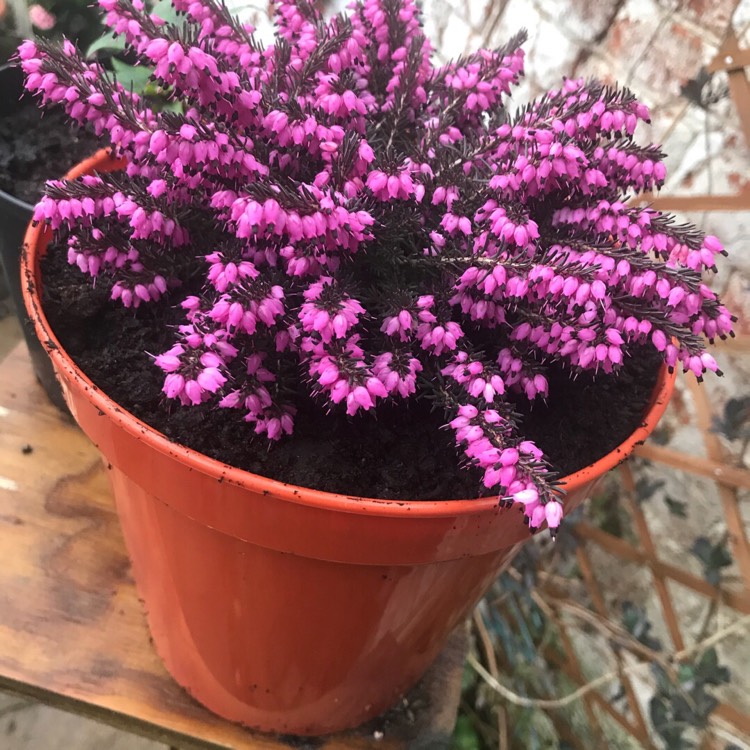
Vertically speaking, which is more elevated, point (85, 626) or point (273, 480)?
→ point (273, 480)

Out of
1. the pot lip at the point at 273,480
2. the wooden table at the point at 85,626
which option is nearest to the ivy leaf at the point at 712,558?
the wooden table at the point at 85,626

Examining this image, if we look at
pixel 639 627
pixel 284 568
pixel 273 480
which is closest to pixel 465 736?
pixel 639 627

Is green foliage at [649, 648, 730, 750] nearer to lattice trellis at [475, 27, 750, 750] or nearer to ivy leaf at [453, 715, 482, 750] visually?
lattice trellis at [475, 27, 750, 750]

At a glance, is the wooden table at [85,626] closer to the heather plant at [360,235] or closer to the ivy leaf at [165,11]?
the heather plant at [360,235]

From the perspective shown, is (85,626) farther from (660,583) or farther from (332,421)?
(660,583)

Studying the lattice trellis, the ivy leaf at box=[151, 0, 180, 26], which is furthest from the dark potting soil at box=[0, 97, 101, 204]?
the lattice trellis
